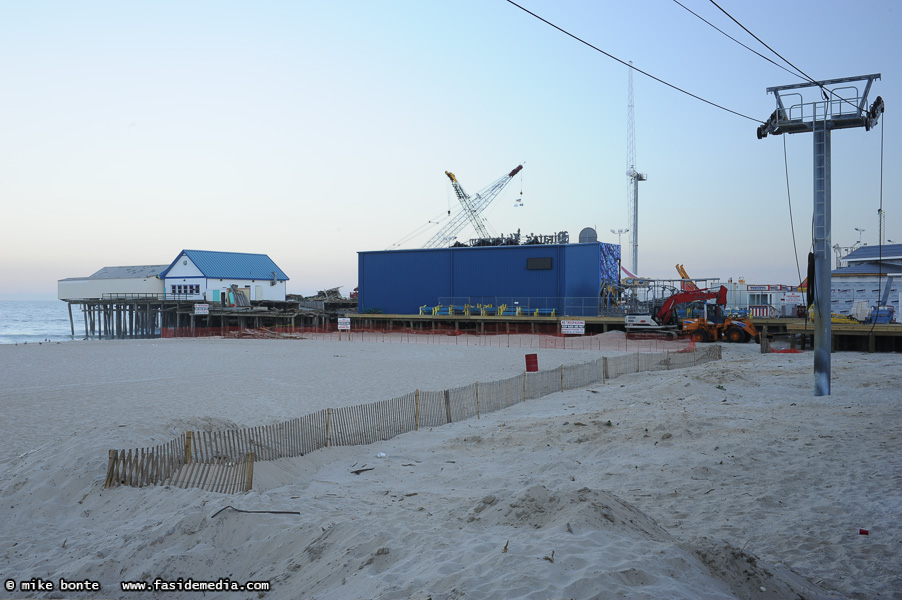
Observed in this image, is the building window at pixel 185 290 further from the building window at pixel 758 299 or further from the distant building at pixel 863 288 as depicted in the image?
the distant building at pixel 863 288

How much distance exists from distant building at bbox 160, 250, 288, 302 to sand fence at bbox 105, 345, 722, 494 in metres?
57.9

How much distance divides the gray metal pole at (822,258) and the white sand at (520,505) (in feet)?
3.63

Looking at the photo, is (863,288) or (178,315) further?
(178,315)

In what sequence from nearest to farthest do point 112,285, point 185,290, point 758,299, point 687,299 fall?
1. point 687,299
2. point 758,299
3. point 185,290
4. point 112,285

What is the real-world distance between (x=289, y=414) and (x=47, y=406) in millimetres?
7134

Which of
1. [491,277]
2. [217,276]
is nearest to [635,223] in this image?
[491,277]

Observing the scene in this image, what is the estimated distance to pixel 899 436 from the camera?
11.3 meters

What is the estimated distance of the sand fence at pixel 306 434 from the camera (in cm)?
958

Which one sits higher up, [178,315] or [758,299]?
[758,299]

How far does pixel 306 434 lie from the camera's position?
40.9ft

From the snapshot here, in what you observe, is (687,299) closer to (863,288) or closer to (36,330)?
(863,288)

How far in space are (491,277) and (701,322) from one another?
68.4ft

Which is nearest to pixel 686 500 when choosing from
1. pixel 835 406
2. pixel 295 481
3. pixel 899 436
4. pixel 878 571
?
pixel 878 571

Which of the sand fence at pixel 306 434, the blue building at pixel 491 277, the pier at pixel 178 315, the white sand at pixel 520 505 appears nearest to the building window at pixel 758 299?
the blue building at pixel 491 277
